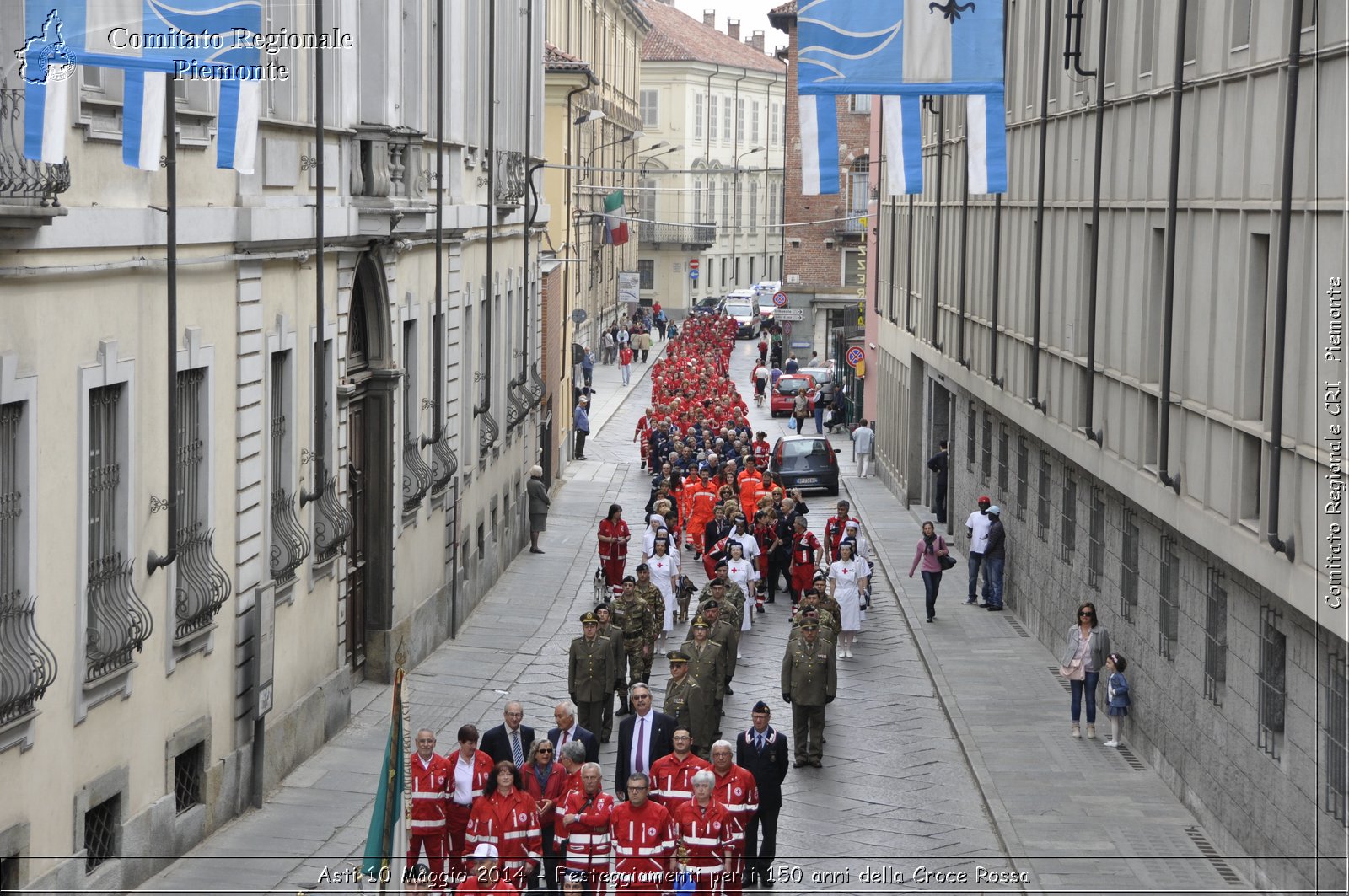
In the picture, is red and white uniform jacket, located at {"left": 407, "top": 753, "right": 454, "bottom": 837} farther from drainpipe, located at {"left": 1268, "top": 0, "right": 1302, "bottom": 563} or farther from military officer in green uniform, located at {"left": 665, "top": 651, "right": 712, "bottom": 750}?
drainpipe, located at {"left": 1268, "top": 0, "right": 1302, "bottom": 563}

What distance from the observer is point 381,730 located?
20234 mm

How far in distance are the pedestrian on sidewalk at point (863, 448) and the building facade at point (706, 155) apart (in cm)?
5182

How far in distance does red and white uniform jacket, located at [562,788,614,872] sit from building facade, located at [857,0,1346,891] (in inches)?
194

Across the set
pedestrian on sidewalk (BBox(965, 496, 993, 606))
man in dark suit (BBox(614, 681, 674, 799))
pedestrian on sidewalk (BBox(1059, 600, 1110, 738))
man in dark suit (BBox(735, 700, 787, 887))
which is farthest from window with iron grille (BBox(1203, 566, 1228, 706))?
pedestrian on sidewalk (BBox(965, 496, 993, 606))

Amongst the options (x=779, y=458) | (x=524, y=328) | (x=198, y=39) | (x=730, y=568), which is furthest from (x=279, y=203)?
(x=779, y=458)

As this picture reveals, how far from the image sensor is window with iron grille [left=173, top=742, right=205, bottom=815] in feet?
50.8

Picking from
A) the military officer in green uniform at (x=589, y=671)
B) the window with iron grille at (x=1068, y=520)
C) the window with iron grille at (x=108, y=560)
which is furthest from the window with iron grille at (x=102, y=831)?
the window with iron grille at (x=1068, y=520)

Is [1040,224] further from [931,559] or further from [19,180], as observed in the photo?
[19,180]

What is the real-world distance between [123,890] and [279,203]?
6640mm

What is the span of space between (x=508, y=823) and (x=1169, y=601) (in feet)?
26.7

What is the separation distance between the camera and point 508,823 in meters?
13.1

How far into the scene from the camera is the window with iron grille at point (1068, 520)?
23744 millimetres

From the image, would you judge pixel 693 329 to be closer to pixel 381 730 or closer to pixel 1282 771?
pixel 381 730

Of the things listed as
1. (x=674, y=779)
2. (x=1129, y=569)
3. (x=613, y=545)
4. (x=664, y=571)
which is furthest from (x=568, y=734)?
(x=613, y=545)
